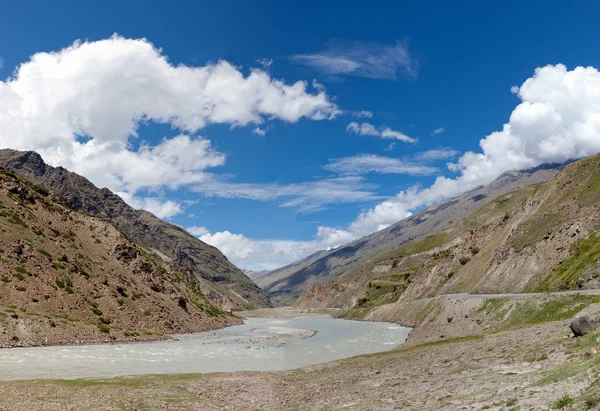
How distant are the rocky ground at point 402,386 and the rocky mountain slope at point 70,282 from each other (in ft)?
98.6

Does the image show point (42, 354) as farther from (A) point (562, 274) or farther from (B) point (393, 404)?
(A) point (562, 274)

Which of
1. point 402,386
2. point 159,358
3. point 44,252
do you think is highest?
point 44,252

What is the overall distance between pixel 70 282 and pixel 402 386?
60.1 m

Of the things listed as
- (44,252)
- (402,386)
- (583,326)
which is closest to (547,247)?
(583,326)

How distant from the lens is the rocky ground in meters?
18.0

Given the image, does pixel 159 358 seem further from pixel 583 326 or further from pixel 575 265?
pixel 575 265

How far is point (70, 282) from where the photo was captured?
68.2 m

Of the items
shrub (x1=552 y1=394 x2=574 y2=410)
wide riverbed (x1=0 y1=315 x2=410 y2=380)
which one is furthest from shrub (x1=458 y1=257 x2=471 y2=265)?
shrub (x1=552 y1=394 x2=574 y2=410)

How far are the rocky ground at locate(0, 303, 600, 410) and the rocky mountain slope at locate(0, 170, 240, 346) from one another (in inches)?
1184

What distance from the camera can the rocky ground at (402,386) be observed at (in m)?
18.0

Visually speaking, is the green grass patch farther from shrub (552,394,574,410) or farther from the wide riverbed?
shrub (552,394,574,410)

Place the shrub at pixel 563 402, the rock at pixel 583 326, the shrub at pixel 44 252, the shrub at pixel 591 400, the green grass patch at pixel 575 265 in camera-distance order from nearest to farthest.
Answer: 1. the shrub at pixel 591 400
2. the shrub at pixel 563 402
3. the rock at pixel 583 326
4. the green grass patch at pixel 575 265
5. the shrub at pixel 44 252

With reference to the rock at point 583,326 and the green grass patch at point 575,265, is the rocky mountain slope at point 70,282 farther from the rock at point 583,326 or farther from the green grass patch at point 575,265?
the green grass patch at point 575,265

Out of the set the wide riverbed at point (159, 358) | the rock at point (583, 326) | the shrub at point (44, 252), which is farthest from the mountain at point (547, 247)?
the shrub at point (44, 252)
